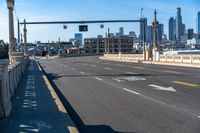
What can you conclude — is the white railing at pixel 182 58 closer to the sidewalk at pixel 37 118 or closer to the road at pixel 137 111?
the road at pixel 137 111

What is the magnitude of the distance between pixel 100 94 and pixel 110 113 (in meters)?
5.60

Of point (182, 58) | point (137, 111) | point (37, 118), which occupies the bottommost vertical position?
point (137, 111)

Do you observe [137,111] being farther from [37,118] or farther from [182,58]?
[182,58]

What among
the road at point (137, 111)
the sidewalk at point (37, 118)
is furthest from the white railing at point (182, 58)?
the sidewalk at point (37, 118)

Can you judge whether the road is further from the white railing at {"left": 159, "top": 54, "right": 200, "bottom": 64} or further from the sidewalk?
the white railing at {"left": 159, "top": 54, "right": 200, "bottom": 64}

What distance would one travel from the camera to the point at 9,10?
31.2m

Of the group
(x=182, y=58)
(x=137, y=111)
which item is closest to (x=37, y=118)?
(x=137, y=111)

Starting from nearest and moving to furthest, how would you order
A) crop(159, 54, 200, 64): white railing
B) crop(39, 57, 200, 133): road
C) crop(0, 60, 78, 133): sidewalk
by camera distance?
crop(0, 60, 78, 133): sidewalk < crop(39, 57, 200, 133): road < crop(159, 54, 200, 64): white railing

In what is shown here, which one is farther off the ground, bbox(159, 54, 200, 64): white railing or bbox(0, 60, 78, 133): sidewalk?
bbox(159, 54, 200, 64): white railing

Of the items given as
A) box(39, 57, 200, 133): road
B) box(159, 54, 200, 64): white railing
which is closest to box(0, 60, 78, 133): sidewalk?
box(39, 57, 200, 133): road

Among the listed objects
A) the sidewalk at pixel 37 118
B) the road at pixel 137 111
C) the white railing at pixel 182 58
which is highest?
the white railing at pixel 182 58

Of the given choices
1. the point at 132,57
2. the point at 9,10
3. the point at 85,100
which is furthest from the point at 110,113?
the point at 132,57

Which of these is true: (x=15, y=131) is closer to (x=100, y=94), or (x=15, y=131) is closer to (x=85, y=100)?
(x=85, y=100)

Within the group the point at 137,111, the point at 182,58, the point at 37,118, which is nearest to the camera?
the point at 37,118
